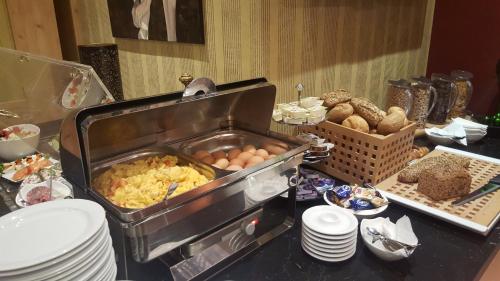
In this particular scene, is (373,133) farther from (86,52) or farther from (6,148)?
(6,148)

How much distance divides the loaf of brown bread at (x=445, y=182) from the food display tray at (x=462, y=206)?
2 cm

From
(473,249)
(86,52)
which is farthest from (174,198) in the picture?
(86,52)

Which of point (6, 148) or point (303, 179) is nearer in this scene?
point (303, 179)

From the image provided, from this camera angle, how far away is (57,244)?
549mm

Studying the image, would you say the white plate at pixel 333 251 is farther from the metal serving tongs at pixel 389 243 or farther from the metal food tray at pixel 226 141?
the metal food tray at pixel 226 141

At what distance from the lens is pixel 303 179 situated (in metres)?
1.13

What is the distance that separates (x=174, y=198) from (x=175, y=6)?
0.98 meters

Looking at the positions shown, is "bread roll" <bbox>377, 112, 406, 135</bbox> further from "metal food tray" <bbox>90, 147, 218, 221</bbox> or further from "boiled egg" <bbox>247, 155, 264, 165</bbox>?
"metal food tray" <bbox>90, 147, 218, 221</bbox>

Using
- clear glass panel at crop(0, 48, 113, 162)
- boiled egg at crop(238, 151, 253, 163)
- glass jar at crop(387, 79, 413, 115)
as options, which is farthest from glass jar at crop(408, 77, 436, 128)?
clear glass panel at crop(0, 48, 113, 162)

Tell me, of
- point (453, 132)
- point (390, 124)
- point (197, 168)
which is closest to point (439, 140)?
point (453, 132)

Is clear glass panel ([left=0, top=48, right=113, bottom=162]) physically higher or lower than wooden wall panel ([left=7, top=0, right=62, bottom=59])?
lower

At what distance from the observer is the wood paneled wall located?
119cm

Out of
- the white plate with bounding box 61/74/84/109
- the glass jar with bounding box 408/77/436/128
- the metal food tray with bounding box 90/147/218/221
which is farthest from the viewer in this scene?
the glass jar with bounding box 408/77/436/128

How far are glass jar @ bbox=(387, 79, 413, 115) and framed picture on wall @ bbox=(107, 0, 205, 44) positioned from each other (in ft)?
2.85
